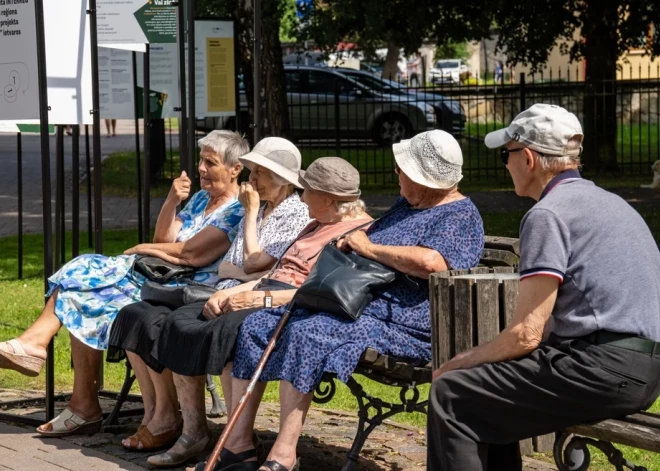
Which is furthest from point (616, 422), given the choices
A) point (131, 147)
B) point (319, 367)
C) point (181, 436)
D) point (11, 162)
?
point (131, 147)

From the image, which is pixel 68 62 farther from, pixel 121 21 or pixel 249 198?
pixel 249 198

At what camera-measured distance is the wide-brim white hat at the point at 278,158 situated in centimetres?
499

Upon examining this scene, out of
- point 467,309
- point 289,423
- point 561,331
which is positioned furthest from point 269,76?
point 561,331

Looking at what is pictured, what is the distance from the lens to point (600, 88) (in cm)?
1666

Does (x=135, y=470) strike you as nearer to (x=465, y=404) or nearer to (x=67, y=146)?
(x=465, y=404)

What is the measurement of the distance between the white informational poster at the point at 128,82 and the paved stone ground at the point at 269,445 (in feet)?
11.5

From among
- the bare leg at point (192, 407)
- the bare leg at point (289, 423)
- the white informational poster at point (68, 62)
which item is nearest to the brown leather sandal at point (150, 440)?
the bare leg at point (192, 407)

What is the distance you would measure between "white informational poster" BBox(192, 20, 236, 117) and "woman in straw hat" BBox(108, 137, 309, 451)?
4232 millimetres

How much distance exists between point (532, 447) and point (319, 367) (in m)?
1.15

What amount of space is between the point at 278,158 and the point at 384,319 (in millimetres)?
1083

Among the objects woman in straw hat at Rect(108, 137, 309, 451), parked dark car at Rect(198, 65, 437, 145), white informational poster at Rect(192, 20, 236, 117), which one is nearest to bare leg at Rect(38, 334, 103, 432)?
woman in straw hat at Rect(108, 137, 309, 451)

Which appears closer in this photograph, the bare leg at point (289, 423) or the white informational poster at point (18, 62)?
the bare leg at point (289, 423)

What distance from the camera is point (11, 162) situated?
21.1 meters

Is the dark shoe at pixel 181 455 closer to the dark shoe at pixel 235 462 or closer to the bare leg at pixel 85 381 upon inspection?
the dark shoe at pixel 235 462
